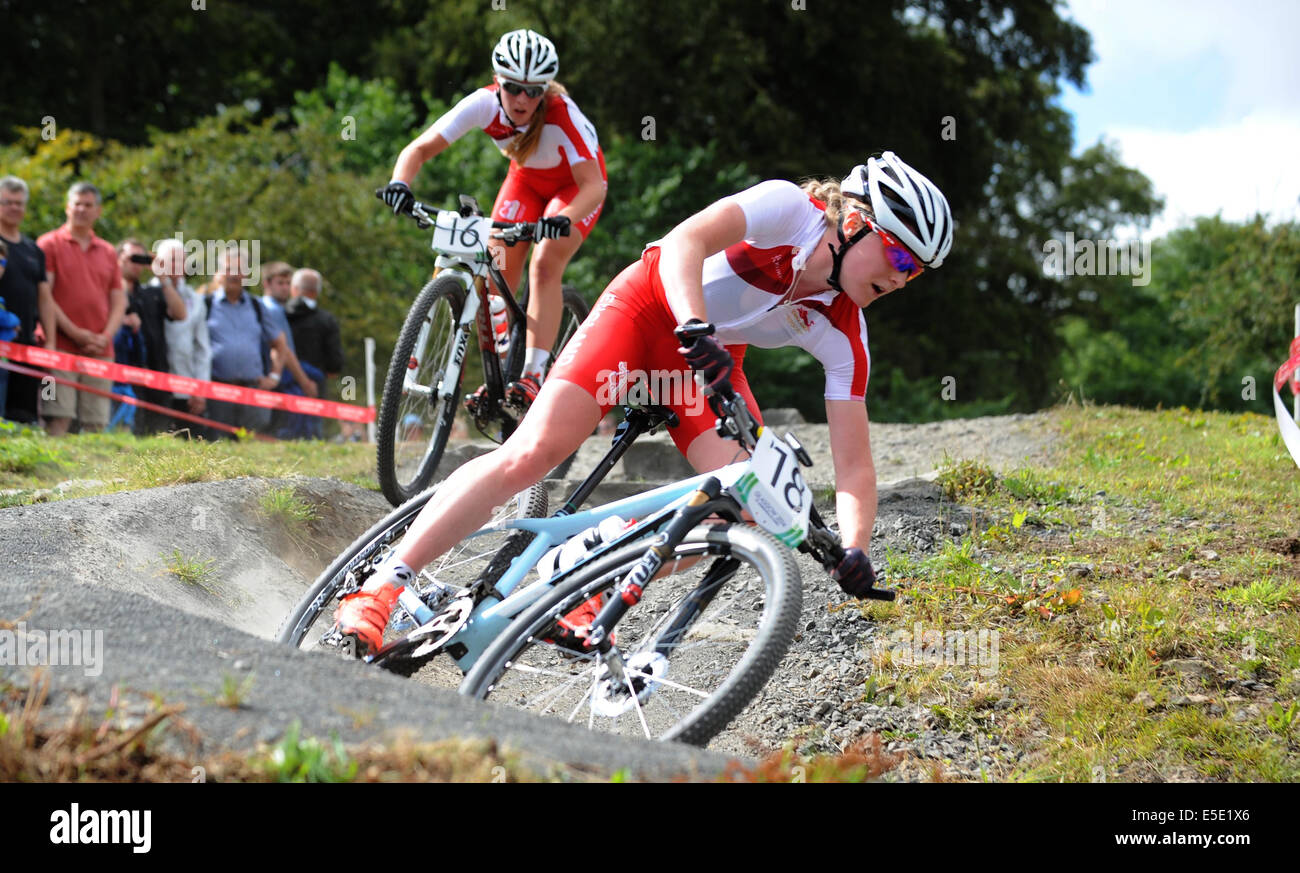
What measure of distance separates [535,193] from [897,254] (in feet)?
10.4

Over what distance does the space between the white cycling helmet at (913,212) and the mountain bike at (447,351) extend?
2.63 meters

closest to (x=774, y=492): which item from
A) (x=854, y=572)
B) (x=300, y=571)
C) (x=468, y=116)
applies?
(x=854, y=572)

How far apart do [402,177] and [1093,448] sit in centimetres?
505

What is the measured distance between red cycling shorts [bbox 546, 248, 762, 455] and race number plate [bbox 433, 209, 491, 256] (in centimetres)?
214

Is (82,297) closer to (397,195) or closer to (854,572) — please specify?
(397,195)

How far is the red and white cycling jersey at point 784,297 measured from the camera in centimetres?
392

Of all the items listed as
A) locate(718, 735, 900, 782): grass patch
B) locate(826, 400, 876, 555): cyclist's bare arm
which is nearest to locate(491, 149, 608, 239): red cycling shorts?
locate(826, 400, 876, 555): cyclist's bare arm

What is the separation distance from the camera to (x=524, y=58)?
590 cm

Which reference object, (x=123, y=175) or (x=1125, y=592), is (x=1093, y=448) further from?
(x=123, y=175)

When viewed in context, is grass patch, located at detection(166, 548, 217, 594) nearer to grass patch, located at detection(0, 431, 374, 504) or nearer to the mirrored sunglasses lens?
grass patch, located at detection(0, 431, 374, 504)

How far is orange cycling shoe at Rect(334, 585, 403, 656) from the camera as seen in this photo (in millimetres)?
3752

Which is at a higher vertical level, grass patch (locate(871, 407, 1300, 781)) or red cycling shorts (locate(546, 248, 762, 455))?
red cycling shorts (locate(546, 248, 762, 455))

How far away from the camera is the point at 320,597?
4434 millimetres
